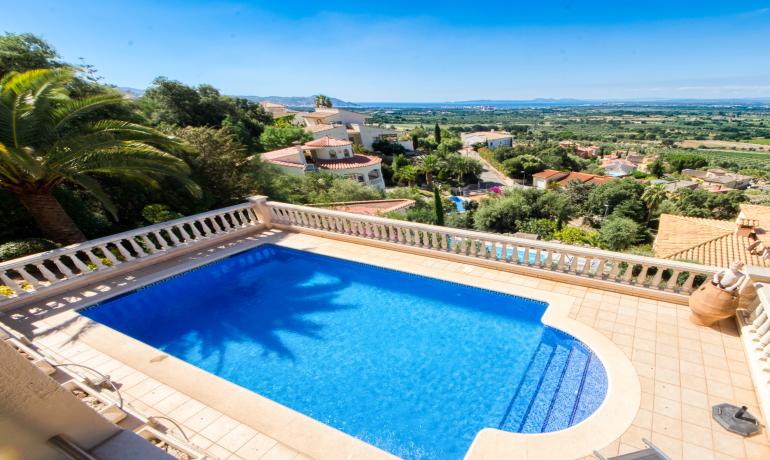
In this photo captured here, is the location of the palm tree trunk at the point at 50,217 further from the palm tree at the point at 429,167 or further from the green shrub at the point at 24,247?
the palm tree at the point at 429,167

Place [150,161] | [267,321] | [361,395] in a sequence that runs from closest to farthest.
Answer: [361,395] → [267,321] → [150,161]

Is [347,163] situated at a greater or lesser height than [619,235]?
greater

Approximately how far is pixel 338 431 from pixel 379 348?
203 cm

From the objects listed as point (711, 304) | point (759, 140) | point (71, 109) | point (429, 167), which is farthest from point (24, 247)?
point (759, 140)

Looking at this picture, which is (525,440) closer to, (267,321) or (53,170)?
(267,321)

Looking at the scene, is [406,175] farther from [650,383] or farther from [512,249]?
[650,383]

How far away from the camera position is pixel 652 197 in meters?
39.8

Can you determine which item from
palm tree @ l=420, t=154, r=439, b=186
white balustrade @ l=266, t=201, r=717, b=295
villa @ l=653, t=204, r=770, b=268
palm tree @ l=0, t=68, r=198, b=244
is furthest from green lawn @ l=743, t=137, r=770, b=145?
palm tree @ l=0, t=68, r=198, b=244

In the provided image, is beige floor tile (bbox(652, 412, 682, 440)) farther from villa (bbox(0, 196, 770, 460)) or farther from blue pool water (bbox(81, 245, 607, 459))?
blue pool water (bbox(81, 245, 607, 459))

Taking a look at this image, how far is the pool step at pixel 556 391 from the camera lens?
14.8 ft

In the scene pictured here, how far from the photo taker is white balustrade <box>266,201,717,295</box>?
19.1ft

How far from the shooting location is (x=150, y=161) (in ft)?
26.4

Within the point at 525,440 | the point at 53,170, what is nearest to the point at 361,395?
the point at 525,440

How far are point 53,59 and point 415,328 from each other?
1644 centimetres
